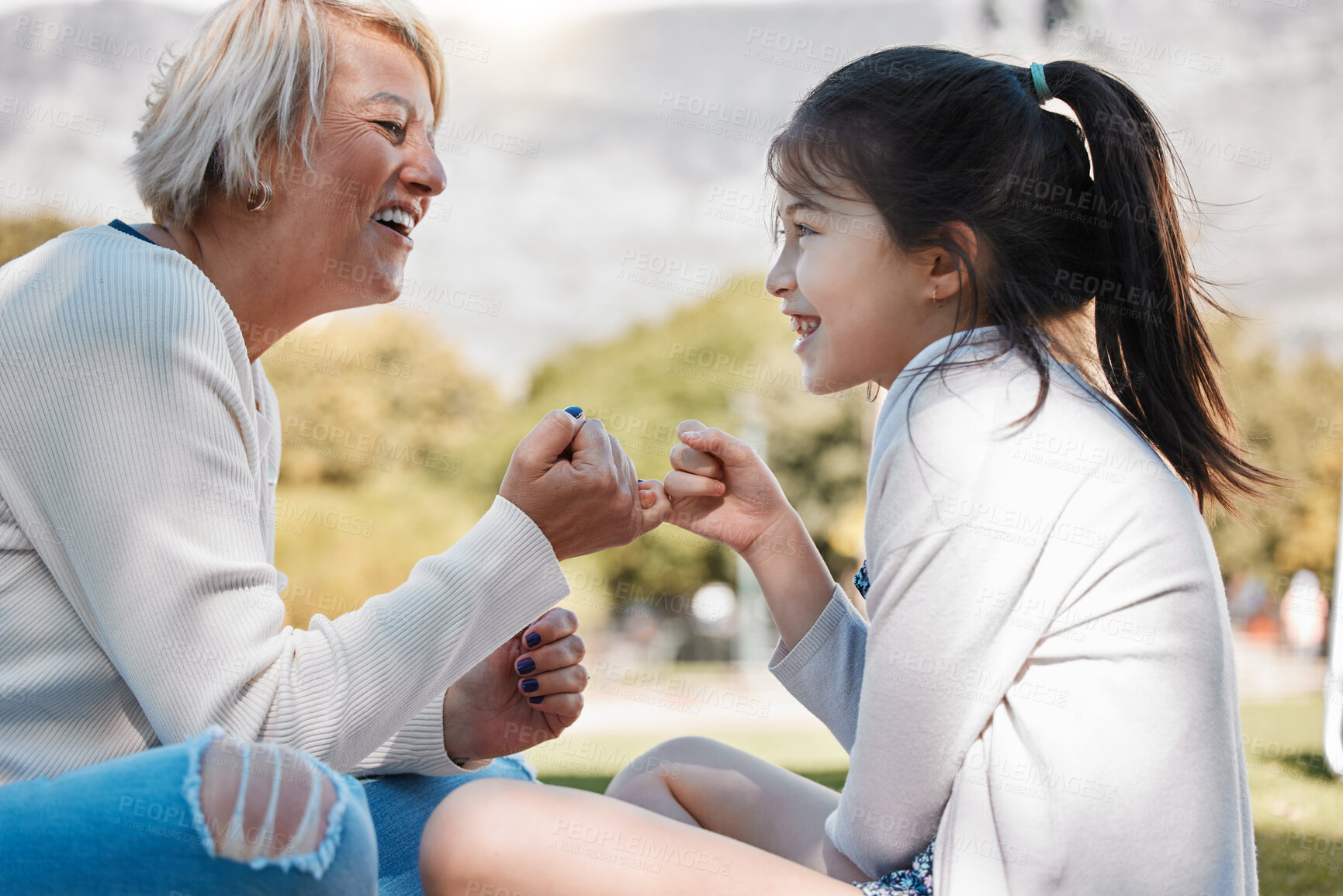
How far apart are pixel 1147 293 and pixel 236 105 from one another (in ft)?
6.46

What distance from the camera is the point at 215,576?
5.32 feet

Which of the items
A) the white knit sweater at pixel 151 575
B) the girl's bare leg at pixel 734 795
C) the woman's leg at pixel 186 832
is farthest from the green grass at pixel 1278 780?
the woman's leg at pixel 186 832

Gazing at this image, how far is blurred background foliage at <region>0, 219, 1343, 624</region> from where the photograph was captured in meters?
27.1

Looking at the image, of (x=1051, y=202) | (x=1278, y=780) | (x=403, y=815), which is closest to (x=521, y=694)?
(x=403, y=815)

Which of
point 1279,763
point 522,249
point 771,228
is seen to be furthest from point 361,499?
point 522,249

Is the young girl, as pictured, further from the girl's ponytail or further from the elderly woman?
the elderly woman

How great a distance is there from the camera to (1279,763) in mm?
6320

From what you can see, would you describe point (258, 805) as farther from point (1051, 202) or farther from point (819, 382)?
point (1051, 202)

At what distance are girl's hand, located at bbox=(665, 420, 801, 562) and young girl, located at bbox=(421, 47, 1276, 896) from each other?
0.35m

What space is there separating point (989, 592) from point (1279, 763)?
611 centimetres

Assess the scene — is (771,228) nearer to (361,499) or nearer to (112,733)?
(112,733)

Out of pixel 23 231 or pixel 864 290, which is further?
pixel 23 231

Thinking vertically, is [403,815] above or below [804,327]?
below

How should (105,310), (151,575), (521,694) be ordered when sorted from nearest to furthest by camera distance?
(151,575)
(105,310)
(521,694)
